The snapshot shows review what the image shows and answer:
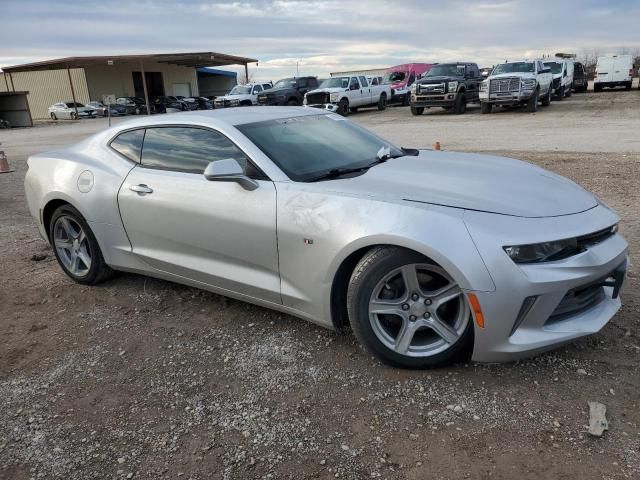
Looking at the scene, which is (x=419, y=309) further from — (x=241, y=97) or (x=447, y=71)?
(x=241, y=97)

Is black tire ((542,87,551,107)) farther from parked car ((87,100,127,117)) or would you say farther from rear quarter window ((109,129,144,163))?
parked car ((87,100,127,117))

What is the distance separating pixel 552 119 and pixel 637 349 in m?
17.9

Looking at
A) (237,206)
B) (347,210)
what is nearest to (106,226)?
(237,206)

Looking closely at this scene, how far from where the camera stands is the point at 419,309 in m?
3.01

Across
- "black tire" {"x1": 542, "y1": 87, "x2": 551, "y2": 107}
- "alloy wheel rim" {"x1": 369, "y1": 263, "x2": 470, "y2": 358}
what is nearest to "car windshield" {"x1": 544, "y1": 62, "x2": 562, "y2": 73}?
"black tire" {"x1": 542, "y1": 87, "x2": 551, "y2": 107}

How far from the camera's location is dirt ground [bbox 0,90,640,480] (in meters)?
2.48

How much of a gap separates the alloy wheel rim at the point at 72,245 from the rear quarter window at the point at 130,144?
0.77 m

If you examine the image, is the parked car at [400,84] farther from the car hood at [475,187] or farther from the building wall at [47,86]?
the building wall at [47,86]

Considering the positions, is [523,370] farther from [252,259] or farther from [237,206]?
[237,206]

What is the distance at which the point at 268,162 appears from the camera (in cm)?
350

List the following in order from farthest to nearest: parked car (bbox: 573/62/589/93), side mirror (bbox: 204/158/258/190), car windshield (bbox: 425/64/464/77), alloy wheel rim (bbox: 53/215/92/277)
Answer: parked car (bbox: 573/62/589/93), car windshield (bbox: 425/64/464/77), alloy wheel rim (bbox: 53/215/92/277), side mirror (bbox: 204/158/258/190)

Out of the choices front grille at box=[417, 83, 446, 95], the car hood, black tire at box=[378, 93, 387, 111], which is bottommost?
black tire at box=[378, 93, 387, 111]

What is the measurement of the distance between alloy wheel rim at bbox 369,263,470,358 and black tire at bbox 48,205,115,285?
2636 millimetres

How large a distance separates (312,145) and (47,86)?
5555cm
